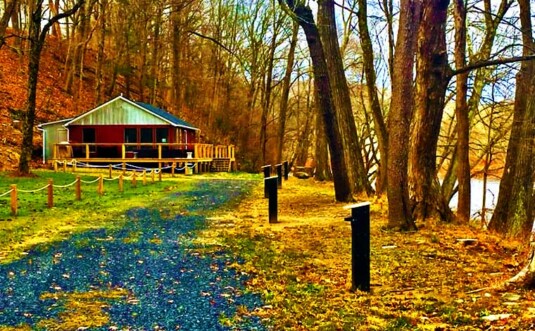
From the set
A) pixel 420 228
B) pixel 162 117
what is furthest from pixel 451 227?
pixel 162 117

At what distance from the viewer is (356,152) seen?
51.3ft

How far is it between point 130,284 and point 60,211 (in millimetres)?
6932

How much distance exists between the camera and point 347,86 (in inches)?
600

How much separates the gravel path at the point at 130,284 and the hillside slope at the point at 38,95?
680 inches

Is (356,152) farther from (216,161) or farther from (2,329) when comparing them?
(216,161)

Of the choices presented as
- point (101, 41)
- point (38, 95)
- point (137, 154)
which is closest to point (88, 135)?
point (137, 154)

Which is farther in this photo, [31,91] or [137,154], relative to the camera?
[137,154]

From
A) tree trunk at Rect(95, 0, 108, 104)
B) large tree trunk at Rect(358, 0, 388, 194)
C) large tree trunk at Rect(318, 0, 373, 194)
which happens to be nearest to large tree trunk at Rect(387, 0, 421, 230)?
large tree trunk at Rect(318, 0, 373, 194)

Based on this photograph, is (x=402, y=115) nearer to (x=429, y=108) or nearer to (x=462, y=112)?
(x=429, y=108)

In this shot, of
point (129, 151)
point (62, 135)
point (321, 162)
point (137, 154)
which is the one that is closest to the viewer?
point (321, 162)

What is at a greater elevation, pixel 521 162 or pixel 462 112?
pixel 462 112

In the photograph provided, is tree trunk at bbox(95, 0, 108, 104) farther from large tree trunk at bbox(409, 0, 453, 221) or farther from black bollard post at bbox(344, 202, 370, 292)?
black bollard post at bbox(344, 202, 370, 292)

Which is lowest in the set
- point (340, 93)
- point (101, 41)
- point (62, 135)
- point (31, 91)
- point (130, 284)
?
point (130, 284)

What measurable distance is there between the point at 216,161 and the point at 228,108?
6.74 m
